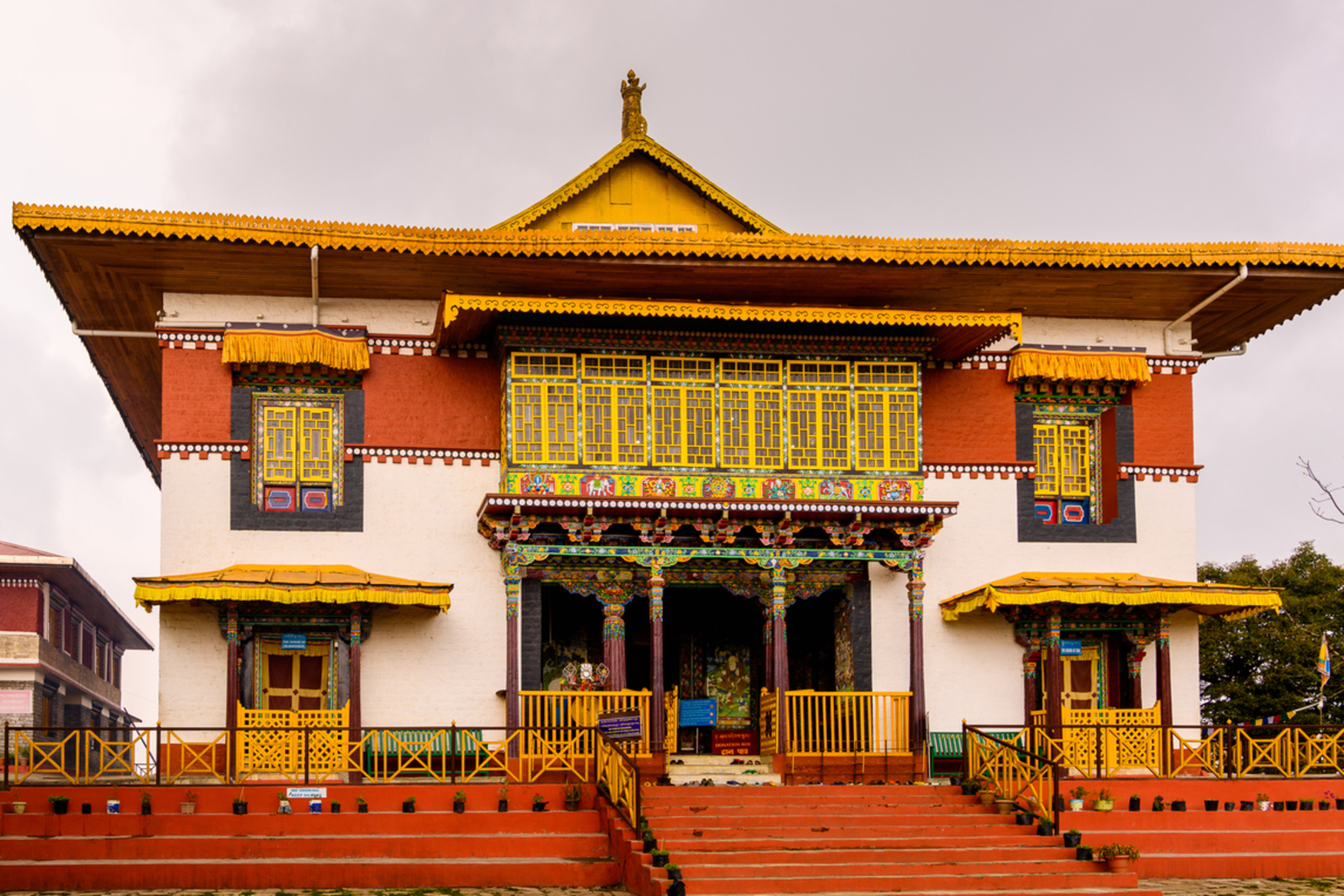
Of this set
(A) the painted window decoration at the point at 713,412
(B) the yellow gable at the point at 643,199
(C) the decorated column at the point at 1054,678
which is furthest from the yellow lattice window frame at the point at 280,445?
(C) the decorated column at the point at 1054,678

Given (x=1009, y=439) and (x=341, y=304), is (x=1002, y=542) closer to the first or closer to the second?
(x=1009, y=439)

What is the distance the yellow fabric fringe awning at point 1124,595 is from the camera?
22.5 meters

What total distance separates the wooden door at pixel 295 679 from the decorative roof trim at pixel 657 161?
7.76 m

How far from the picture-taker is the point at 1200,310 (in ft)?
81.7

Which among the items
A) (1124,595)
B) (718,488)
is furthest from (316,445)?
(1124,595)

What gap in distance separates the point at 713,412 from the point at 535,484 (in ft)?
9.84

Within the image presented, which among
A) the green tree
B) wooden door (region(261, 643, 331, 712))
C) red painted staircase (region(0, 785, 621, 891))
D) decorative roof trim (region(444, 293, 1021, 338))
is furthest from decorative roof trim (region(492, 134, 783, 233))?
the green tree

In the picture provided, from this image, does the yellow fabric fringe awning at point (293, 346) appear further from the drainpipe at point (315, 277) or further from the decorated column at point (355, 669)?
the decorated column at point (355, 669)

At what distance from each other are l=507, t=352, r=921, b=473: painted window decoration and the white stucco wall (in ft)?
6.02

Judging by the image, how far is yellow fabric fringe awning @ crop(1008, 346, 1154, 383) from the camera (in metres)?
24.6

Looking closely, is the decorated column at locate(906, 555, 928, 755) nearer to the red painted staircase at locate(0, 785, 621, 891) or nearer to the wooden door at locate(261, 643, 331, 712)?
the red painted staircase at locate(0, 785, 621, 891)

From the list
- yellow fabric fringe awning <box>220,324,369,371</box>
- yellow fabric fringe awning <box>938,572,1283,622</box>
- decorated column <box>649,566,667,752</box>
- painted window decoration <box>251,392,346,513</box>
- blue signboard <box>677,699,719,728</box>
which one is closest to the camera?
decorated column <box>649,566,667,752</box>

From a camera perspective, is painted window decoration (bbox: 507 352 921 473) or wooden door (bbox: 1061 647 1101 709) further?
wooden door (bbox: 1061 647 1101 709)

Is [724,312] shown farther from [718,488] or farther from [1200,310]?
[1200,310]
